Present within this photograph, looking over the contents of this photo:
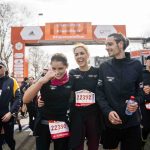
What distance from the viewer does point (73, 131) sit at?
15.5 feet

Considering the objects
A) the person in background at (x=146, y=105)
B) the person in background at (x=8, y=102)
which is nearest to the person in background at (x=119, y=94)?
the person in background at (x=146, y=105)

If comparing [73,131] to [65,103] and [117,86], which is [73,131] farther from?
[117,86]

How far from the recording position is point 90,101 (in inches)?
187

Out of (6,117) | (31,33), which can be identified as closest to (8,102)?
(6,117)

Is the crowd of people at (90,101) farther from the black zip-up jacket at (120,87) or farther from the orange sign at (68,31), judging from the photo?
the orange sign at (68,31)

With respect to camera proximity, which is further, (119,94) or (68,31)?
(68,31)

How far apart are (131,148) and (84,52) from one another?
1423mm

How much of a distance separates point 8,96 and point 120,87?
2936mm

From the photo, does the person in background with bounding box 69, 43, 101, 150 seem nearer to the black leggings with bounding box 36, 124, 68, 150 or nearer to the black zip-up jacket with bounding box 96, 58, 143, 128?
the black leggings with bounding box 36, 124, 68, 150

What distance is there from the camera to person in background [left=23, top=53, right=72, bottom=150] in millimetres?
4480

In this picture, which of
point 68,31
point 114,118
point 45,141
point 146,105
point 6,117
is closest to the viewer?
point 114,118

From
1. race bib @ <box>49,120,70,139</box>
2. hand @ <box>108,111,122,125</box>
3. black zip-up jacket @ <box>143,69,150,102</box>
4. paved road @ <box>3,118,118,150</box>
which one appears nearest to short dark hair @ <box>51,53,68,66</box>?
race bib @ <box>49,120,70,139</box>

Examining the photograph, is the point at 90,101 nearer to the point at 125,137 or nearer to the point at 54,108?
the point at 54,108

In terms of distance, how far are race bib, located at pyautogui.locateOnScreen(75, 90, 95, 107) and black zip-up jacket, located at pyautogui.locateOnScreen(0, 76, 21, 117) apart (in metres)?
2.19
